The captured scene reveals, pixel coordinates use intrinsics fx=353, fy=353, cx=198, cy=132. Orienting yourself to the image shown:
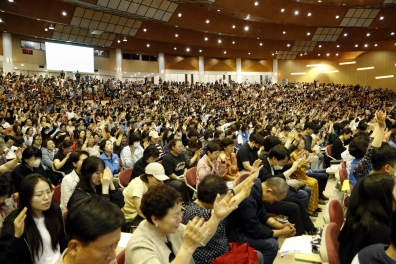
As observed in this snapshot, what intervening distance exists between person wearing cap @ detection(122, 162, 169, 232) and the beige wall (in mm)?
30260

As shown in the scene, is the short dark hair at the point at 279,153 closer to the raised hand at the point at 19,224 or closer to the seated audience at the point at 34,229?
the seated audience at the point at 34,229

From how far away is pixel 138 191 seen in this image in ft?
12.0

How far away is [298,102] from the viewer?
25219 millimetres

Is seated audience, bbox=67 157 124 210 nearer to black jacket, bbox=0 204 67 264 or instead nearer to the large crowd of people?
the large crowd of people

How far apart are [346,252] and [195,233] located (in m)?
1.15

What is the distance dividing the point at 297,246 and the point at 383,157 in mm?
1257

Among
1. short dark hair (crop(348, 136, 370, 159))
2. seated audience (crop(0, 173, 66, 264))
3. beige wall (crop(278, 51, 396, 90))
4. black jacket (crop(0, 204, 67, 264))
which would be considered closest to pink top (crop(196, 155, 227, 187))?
short dark hair (crop(348, 136, 370, 159))

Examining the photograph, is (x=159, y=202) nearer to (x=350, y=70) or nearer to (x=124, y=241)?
(x=124, y=241)

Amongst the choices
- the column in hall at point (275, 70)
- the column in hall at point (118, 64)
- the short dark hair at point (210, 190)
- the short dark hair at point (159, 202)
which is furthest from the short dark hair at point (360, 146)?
the column in hall at point (275, 70)

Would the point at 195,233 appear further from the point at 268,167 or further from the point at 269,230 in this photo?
the point at 268,167

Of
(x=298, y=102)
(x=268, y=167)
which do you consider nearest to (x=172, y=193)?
(x=268, y=167)

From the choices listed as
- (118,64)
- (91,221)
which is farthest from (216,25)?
(91,221)

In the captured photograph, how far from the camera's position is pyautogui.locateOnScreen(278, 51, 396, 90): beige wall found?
1152 inches

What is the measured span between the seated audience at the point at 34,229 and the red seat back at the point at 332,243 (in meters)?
1.90
